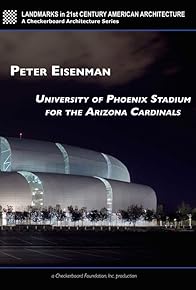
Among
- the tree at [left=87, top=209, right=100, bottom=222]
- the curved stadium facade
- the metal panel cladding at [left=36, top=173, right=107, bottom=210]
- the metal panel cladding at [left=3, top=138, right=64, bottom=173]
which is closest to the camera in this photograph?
A: the tree at [left=87, top=209, right=100, bottom=222]

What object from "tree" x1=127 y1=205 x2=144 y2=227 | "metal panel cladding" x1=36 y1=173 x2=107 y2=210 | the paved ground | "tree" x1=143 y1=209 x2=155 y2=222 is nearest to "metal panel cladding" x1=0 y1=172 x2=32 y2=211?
"metal panel cladding" x1=36 y1=173 x2=107 y2=210

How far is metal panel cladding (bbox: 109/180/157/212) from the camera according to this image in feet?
368

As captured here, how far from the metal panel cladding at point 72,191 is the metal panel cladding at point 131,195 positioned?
11.1ft

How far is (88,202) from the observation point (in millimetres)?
106188

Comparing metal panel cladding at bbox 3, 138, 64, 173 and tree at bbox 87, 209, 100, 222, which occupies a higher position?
metal panel cladding at bbox 3, 138, 64, 173

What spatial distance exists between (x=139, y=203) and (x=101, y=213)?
20518 millimetres

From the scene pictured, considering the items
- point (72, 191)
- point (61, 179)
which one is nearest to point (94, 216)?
point (72, 191)

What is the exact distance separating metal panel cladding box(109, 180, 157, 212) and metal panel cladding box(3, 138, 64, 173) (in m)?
13.0

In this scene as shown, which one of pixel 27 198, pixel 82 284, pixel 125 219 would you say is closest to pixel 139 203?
pixel 125 219
